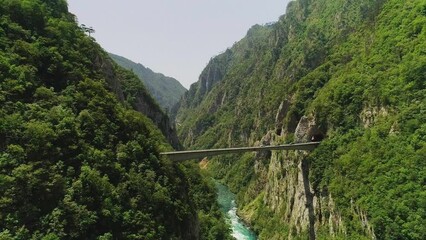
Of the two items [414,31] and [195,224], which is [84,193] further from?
[414,31]

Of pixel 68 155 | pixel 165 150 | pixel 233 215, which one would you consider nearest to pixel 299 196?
pixel 165 150

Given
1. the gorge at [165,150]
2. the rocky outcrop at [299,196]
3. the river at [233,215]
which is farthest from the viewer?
the river at [233,215]

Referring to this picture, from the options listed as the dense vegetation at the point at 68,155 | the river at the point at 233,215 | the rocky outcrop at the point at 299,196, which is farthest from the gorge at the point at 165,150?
the river at the point at 233,215

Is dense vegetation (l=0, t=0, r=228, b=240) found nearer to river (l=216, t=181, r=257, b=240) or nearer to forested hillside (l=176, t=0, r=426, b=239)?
forested hillside (l=176, t=0, r=426, b=239)

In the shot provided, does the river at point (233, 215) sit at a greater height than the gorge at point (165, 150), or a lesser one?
lesser

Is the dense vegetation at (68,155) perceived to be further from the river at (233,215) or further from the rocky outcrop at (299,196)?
the river at (233,215)

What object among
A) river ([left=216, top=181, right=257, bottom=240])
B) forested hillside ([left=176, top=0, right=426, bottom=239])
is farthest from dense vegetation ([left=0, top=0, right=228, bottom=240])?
river ([left=216, top=181, right=257, bottom=240])
